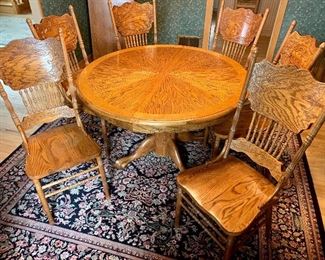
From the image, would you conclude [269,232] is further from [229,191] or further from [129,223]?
[129,223]

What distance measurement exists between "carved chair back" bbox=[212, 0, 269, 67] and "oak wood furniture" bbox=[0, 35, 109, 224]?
138cm

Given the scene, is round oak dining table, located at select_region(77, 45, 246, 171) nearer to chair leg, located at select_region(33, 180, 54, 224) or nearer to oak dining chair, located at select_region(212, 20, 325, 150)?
oak dining chair, located at select_region(212, 20, 325, 150)

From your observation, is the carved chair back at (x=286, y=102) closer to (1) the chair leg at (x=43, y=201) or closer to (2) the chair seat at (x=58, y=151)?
(2) the chair seat at (x=58, y=151)

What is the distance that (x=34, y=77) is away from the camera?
5.31 feet

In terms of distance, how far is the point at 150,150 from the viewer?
84.8 inches

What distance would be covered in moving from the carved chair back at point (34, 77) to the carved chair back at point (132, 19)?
88 cm

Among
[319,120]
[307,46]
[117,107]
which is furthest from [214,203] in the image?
[307,46]

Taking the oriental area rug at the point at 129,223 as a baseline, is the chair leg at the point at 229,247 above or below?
above

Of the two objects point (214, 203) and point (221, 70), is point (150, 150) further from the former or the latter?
point (214, 203)

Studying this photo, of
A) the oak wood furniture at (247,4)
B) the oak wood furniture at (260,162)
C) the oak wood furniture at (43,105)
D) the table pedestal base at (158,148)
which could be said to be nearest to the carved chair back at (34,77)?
the oak wood furniture at (43,105)

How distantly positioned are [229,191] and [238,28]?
4.82 ft

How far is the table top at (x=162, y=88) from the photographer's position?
1.40 metres

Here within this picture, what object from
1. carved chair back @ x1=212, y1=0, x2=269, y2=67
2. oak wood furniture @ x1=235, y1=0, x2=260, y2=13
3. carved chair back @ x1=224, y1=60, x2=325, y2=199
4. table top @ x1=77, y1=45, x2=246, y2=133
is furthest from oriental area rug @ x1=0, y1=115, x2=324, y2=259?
oak wood furniture @ x1=235, y1=0, x2=260, y2=13

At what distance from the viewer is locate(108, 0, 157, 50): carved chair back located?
7.70ft
